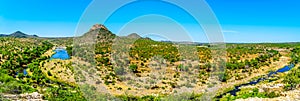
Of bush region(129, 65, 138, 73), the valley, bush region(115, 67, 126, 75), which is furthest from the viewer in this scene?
bush region(129, 65, 138, 73)

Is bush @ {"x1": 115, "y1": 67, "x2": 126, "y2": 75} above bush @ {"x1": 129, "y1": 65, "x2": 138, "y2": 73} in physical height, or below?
above

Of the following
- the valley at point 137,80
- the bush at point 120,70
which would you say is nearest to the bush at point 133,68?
the valley at point 137,80

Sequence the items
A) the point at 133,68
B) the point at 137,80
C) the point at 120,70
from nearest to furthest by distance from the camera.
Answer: the point at 137,80 → the point at 120,70 → the point at 133,68

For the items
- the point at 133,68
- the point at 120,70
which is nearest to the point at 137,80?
the point at 120,70

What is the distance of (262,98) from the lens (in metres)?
21.8

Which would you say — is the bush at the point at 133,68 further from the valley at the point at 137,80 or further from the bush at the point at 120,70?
the bush at the point at 120,70

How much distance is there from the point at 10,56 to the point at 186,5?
3456 centimetres

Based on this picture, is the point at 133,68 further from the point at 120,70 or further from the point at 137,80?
the point at 137,80

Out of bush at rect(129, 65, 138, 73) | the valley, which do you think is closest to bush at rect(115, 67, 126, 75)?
the valley

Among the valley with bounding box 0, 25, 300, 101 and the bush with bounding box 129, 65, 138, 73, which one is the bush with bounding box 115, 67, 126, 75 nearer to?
the valley with bounding box 0, 25, 300, 101

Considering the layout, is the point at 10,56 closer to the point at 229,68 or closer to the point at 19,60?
the point at 19,60

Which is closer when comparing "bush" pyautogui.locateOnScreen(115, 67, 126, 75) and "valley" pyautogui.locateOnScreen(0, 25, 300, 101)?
"valley" pyautogui.locateOnScreen(0, 25, 300, 101)

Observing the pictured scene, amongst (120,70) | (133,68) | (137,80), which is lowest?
(137,80)

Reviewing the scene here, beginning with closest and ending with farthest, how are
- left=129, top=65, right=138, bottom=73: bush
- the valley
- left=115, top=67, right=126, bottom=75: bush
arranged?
the valley → left=115, top=67, right=126, bottom=75: bush → left=129, top=65, right=138, bottom=73: bush
